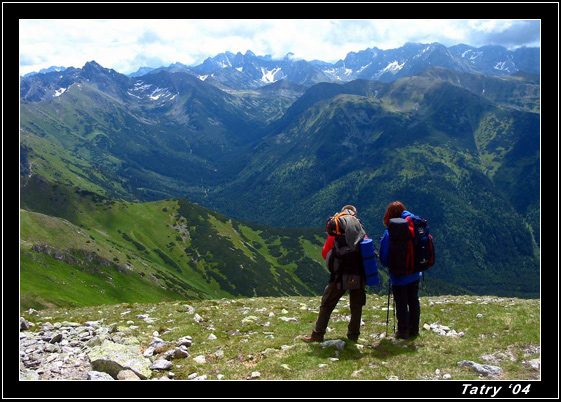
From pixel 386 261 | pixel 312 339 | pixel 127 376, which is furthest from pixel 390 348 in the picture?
pixel 127 376

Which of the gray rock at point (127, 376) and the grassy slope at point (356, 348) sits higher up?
the gray rock at point (127, 376)

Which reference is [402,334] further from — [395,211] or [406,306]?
[395,211]

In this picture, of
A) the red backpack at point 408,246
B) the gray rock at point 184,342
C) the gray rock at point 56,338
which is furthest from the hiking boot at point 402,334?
the gray rock at point 56,338

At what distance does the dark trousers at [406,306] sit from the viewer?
15639 millimetres

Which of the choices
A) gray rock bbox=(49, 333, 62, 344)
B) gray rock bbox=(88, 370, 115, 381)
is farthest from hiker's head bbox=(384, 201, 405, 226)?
gray rock bbox=(49, 333, 62, 344)

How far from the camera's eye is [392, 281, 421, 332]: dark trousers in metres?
15.6

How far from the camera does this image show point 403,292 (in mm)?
15711

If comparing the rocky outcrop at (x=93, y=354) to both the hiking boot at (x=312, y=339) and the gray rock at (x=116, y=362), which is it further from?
the hiking boot at (x=312, y=339)

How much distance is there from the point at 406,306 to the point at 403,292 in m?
0.62
